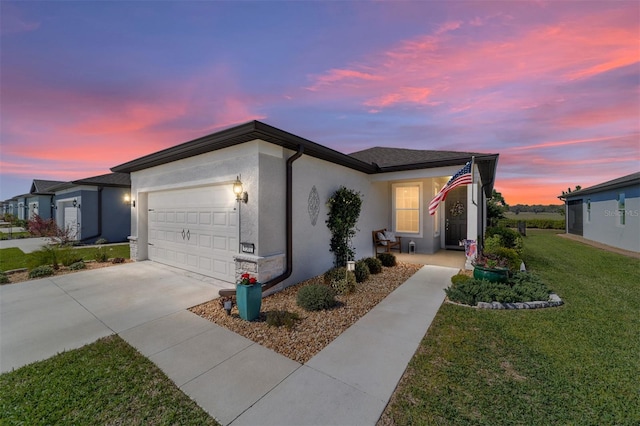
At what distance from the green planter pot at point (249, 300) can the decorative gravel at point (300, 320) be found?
113 mm

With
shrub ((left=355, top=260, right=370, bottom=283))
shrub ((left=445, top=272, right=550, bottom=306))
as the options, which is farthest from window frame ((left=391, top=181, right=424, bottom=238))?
shrub ((left=445, top=272, right=550, bottom=306))

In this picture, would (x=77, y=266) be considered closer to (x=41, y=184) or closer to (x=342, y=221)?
(x=342, y=221)

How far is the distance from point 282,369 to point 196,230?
5.48 m

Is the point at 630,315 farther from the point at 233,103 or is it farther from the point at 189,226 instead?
the point at 233,103

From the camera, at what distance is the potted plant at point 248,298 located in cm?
416

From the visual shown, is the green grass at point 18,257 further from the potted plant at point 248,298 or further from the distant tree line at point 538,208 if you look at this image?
the distant tree line at point 538,208

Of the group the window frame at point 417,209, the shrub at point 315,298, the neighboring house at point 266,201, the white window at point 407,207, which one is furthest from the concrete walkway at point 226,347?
the white window at point 407,207

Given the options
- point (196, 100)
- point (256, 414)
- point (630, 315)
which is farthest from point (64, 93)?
point (630, 315)

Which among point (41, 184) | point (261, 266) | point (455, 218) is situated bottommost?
point (261, 266)

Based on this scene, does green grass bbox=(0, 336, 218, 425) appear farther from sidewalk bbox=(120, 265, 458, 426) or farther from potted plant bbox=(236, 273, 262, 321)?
potted plant bbox=(236, 273, 262, 321)

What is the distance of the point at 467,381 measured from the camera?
2680 mm

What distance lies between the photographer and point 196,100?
788 centimetres

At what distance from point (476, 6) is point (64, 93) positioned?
11295 mm

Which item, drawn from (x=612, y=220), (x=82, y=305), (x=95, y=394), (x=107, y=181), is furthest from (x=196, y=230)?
(x=612, y=220)
